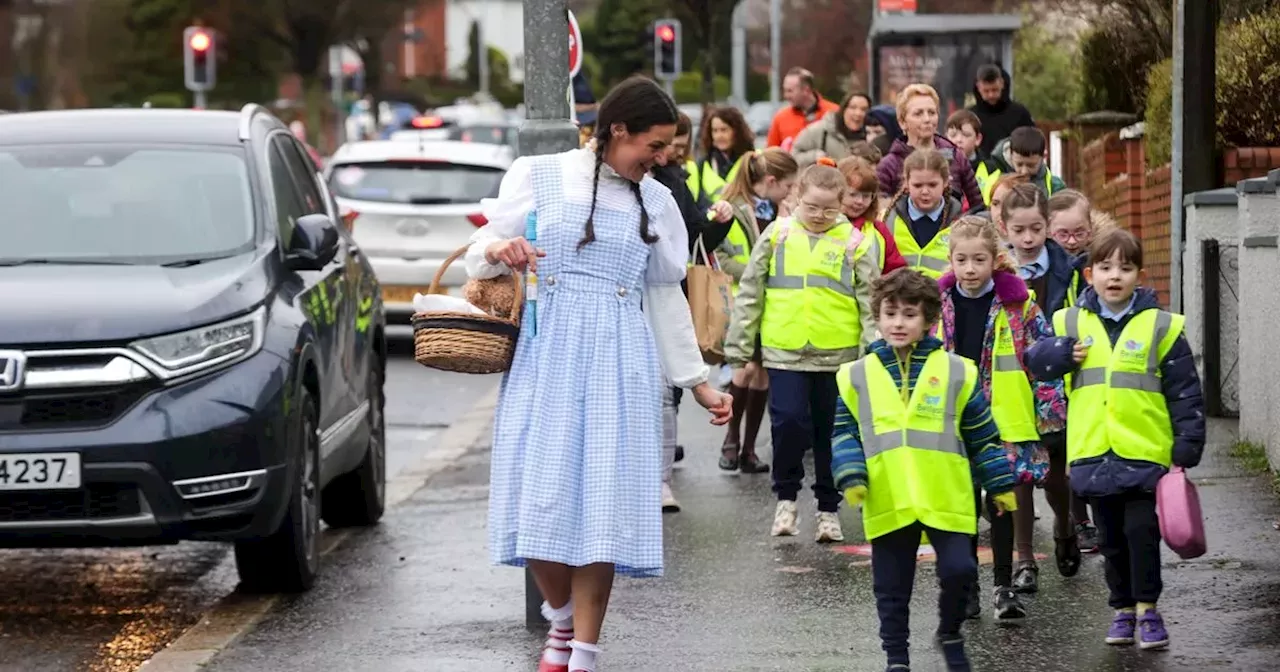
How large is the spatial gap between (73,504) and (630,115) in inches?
95.6

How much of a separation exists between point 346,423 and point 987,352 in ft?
9.17

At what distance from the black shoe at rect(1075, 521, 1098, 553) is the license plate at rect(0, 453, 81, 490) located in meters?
3.60

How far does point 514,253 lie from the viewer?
6312 millimetres

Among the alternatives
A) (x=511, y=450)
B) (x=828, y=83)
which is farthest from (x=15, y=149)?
(x=828, y=83)

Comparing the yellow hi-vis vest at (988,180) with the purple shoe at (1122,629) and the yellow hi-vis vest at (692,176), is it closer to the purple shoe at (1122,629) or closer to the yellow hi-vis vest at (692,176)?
the yellow hi-vis vest at (692,176)

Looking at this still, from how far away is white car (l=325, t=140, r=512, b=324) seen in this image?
1881 cm

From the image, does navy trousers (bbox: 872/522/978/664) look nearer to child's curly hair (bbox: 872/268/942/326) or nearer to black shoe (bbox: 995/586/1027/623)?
child's curly hair (bbox: 872/268/942/326)

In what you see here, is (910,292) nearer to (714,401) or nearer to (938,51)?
(714,401)

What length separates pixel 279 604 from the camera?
8.29m

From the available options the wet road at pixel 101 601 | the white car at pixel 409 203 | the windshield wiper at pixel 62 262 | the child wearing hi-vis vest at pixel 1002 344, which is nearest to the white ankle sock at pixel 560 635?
the wet road at pixel 101 601

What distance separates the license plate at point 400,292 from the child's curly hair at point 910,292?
1233cm

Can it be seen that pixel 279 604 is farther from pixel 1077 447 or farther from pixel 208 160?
pixel 1077 447

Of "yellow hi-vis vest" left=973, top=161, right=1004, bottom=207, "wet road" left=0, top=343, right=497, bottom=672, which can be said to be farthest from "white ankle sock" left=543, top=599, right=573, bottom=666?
"yellow hi-vis vest" left=973, top=161, right=1004, bottom=207

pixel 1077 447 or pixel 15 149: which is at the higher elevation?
pixel 15 149
